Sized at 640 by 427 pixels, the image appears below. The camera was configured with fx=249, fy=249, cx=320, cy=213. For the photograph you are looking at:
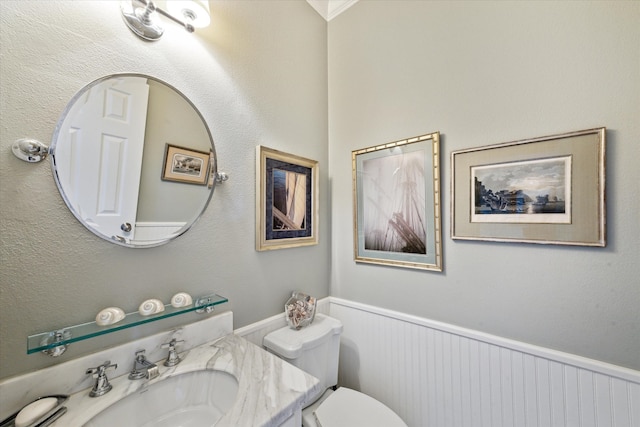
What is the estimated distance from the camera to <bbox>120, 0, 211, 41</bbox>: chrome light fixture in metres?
0.86

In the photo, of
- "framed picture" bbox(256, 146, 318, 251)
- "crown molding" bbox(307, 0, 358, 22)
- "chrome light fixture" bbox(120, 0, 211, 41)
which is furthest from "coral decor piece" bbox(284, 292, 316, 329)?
"crown molding" bbox(307, 0, 358, 22)

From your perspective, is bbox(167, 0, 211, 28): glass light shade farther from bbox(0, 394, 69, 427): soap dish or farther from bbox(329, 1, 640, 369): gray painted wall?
bbox(0, 394, 69, 427): soap dish

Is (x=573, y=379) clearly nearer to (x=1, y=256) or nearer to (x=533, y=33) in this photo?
(x=533, y=33)

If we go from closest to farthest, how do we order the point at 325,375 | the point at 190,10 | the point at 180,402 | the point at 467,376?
the point at 180,402 < the point at 190,10 < the point at 467,376 < the point at 325,375

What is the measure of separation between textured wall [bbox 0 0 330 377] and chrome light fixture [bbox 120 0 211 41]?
0.09 feet

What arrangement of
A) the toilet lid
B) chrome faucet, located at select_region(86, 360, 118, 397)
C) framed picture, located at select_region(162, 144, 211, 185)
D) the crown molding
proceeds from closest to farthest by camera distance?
chrome faucet, located at select_region(86, 360, 118, 397) < framed picture, located at select_region(162, 144, 211, 185) < the toilet lid < the crown molding

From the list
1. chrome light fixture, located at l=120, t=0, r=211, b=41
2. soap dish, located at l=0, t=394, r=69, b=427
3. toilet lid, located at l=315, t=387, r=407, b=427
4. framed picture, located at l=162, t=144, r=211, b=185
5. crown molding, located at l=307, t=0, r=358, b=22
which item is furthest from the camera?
crown molding, located at l=307, t=0, r=358, b=22

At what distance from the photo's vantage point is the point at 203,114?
1.06 m

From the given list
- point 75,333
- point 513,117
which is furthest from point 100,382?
point 513,117

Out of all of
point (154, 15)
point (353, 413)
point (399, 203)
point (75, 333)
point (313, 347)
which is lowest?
point (353, 413)

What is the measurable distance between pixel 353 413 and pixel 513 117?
1479mm

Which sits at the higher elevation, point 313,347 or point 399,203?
point 399,203

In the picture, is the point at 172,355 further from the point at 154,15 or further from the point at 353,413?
the point at 154,15

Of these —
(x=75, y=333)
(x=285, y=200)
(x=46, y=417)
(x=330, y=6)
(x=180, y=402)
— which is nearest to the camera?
(x=46, y=417)
